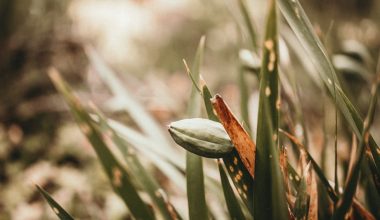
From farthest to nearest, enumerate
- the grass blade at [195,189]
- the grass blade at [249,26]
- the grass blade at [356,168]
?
the grass blade at [249,26]
the grass blade at [195,189]
the grass blade at [356,168]

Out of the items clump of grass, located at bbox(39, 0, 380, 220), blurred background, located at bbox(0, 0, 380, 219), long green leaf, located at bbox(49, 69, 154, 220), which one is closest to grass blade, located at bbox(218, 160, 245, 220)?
clump of grass, located at bbox(39, 0, 380, 220)

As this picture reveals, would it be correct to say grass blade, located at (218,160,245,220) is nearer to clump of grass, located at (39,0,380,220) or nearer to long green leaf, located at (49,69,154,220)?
clump of grass, located at (39,0,380,220)

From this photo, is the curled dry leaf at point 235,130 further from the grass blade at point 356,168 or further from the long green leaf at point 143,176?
the long green leaf at point 143,176

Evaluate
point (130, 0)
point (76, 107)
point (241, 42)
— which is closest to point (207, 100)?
point (76, 107)

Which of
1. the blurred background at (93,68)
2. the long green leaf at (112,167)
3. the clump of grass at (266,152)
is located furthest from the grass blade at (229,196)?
the blurred background at (93,68)

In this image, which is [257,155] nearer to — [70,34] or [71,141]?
[71,141]
